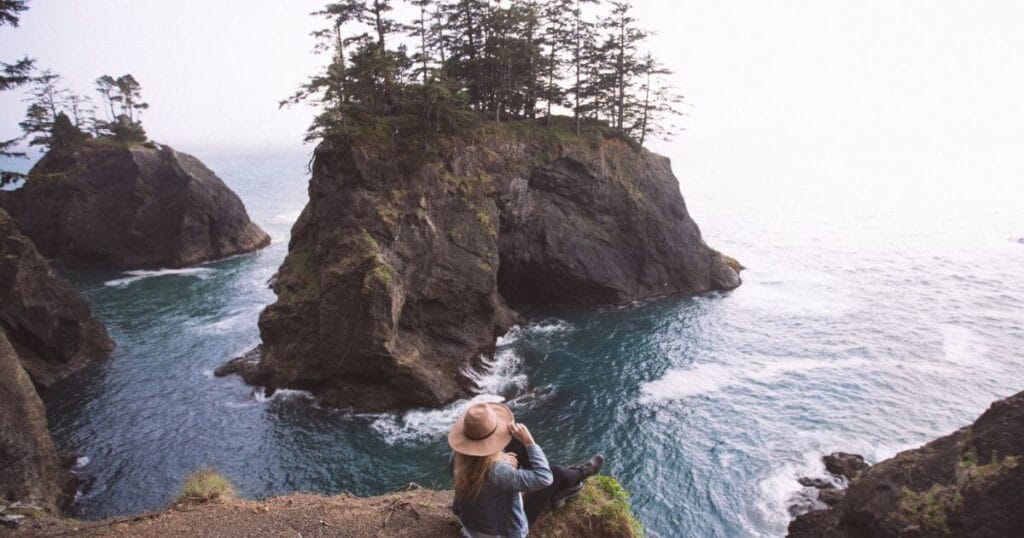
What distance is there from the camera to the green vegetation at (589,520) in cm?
927

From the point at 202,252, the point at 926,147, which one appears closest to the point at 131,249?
the point at 202,252

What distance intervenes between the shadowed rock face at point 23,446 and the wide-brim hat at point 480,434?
18.9m

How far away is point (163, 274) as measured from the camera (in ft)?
174

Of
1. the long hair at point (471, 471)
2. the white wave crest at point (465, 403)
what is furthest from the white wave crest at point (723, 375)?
the long hair at point (471, 471)

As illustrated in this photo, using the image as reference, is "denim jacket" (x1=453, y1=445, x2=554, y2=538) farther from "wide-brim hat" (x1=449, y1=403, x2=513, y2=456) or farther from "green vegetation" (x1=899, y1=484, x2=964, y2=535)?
"green vegetation" (x1=899, y1=484, x2=964, y2=535)

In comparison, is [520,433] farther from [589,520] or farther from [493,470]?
[589,520]

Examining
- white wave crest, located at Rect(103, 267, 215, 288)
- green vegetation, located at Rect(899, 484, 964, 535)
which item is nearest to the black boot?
green vegetation, located at Rect(899, 484, 964, 535)

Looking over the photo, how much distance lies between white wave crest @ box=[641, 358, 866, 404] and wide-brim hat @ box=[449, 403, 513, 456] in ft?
71.9

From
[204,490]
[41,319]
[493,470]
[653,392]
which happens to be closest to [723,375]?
[653,392]

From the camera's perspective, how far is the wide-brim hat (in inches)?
264

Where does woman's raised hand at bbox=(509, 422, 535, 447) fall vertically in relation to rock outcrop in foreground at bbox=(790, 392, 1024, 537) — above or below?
above

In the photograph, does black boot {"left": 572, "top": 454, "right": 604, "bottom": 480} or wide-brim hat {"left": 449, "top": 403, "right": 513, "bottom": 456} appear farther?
black boot {"left": 572, "top": 454, "right": 604, "bottom": 480}

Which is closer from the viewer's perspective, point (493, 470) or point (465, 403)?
point (493, 470)

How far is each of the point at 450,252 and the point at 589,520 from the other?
2476 centimetres
